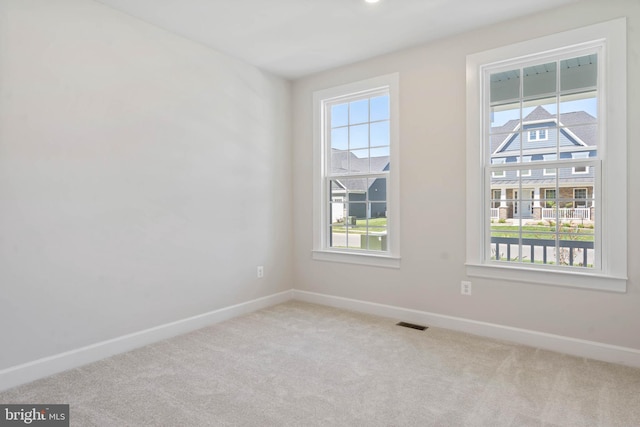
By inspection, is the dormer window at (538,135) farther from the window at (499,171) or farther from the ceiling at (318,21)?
the ceiling at (318,21)

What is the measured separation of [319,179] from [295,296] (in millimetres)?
1418

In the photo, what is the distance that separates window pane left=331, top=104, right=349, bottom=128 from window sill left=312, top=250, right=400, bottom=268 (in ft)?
4.73

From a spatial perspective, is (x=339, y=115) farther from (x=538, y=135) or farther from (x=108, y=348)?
(x=108, y=348)

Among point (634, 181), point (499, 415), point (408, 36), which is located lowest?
point (499, 415)

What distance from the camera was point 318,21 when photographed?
3.05m

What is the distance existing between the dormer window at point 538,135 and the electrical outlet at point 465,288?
132cm

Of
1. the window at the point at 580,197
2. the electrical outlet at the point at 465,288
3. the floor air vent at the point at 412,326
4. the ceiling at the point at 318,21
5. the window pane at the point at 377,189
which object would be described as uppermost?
the ceiling at the point at 318,21

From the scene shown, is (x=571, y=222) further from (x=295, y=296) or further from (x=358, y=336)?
(x=295, y=296)

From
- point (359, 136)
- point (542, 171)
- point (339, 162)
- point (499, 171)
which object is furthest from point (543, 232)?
point (339, 162)

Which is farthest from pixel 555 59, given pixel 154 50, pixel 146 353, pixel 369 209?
pixel 146 353

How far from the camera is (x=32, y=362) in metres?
2.42

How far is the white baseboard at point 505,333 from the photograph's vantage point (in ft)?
8.77

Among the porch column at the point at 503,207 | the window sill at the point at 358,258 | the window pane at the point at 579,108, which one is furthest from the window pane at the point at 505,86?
the window sill at the point at 358,258

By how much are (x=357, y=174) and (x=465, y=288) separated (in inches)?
61.9
